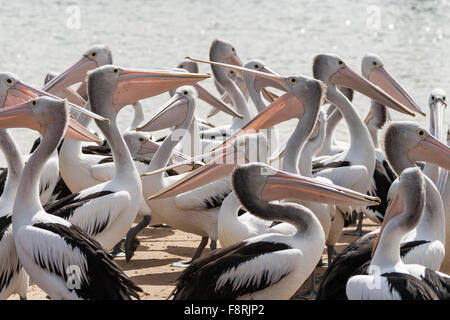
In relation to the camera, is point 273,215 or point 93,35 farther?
point 93,35

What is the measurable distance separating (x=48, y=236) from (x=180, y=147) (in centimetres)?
307

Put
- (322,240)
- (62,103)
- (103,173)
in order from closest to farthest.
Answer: (322,240) < (62,103) < (103,173)

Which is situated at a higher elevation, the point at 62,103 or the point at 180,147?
the point at 62,103

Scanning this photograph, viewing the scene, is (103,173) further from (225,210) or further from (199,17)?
(199,17)

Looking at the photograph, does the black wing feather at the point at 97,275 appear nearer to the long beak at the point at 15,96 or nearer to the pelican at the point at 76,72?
the long beak at the point at 15,96

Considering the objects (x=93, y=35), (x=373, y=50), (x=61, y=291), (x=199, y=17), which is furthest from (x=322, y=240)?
(x=199, y=17)

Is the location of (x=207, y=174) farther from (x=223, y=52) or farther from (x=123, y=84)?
(x=223, y=52)

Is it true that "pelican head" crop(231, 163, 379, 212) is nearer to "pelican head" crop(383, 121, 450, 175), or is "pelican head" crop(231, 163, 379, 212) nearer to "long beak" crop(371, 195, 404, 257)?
"long beak" crop(371, 195, 404, 257)

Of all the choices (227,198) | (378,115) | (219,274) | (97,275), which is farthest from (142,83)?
(378,115)

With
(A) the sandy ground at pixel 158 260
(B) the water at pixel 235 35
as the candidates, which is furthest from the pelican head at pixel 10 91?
(B) the water at pixel 235 35

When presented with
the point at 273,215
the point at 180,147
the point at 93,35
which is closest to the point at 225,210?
the point at 273,215

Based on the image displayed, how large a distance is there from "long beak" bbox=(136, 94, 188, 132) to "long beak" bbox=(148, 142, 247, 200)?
1.27 metres

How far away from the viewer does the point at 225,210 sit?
533cm
